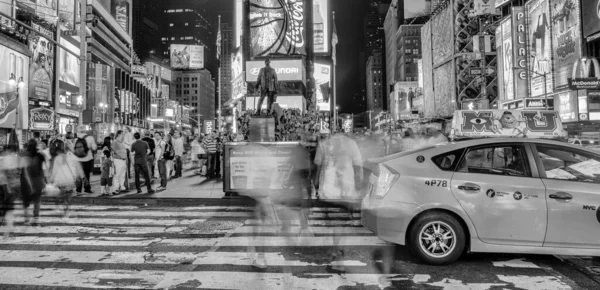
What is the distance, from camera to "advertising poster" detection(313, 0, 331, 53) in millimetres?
70125

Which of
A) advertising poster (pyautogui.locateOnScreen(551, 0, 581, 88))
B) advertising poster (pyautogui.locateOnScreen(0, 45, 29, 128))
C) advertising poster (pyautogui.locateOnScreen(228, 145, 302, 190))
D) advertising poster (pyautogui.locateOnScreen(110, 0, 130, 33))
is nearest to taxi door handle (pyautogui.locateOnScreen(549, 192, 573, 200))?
advertising poster (pyautogui.locateOnScreen(228, 145, 302, 190))

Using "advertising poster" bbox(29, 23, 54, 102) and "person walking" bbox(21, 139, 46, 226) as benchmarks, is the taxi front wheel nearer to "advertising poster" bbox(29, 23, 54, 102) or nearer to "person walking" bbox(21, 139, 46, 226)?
"person walking" bbox(21, 139, 46, 226)

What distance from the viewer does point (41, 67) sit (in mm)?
40250

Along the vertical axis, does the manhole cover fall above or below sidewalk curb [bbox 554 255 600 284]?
above

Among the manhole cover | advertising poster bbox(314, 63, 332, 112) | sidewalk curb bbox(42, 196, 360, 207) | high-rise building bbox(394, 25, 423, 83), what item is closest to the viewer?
the manhole cover

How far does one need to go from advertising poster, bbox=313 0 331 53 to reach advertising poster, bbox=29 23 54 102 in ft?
132

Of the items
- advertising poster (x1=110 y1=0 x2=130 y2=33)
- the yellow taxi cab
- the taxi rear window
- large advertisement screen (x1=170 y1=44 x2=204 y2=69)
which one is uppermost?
advertising poster (x1=110 y1=0 x2=130 y2=33)

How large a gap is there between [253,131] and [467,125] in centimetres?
783

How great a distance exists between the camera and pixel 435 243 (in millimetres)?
5160

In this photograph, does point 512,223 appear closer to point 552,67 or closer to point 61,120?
point 552,67

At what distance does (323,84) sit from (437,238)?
6961 cm

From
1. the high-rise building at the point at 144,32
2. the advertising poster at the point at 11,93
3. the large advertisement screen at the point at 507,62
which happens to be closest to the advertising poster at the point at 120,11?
the advertising poster at the point at 11,93

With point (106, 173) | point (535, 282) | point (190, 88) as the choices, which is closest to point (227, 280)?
point (535, 282)

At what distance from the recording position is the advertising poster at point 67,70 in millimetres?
48219
